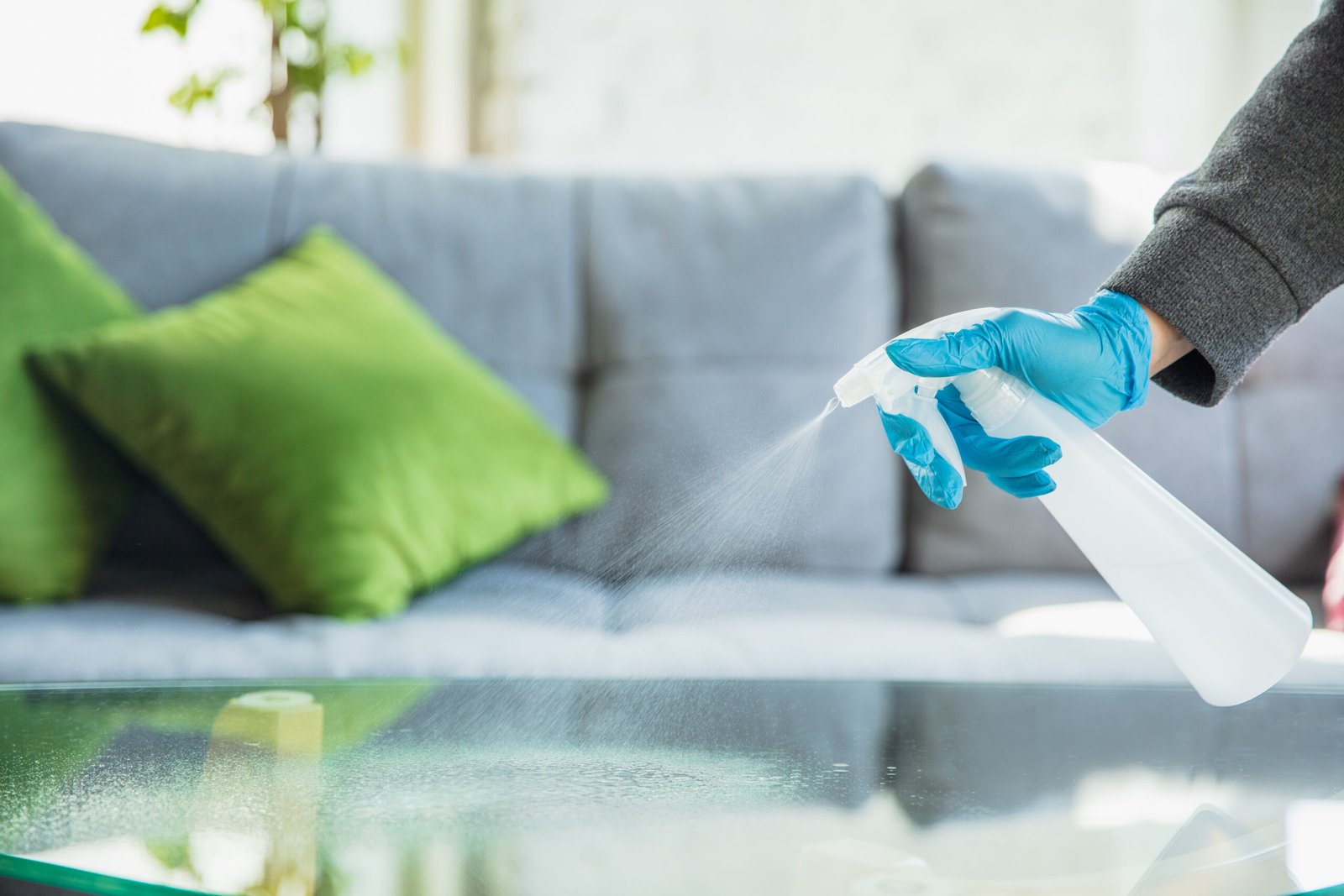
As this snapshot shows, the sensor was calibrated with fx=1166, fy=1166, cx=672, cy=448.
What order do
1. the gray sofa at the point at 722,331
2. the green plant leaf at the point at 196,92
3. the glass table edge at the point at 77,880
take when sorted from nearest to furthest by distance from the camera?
1. the glass table edge at the point at 77,880
2. the gray sofa at the point at 722,331
3. the green plant leaf at the point at 196,92

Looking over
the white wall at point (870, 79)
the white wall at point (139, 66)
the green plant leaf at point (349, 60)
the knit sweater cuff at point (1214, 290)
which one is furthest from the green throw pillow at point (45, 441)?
the white wall at point (870, 79)

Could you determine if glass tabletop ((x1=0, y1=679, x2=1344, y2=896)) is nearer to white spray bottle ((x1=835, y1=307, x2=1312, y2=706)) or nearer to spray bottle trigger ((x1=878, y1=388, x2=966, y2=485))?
white spray bottle ((x1=835, y1=307, x2=1312, y2=706))

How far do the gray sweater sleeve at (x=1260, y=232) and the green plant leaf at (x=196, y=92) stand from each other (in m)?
1.76

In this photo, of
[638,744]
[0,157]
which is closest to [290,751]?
[638,744]

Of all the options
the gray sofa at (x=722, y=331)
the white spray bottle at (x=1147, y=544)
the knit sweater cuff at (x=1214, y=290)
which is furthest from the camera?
the gray sofa at (x=722, y=331)

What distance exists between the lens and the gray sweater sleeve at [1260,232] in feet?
2.70

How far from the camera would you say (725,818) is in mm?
535

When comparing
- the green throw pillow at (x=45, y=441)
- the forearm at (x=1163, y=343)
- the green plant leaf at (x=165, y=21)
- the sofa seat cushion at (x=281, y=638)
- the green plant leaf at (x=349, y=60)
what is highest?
the green plant leaf at (x=165, y=21)

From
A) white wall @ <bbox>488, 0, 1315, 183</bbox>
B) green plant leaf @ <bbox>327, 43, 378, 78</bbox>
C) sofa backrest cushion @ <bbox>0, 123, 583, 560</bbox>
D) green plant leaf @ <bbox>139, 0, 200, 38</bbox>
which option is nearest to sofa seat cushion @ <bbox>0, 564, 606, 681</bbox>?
sofa backrest cushion @ <bbox>0, 123, 583, 560</bbox>

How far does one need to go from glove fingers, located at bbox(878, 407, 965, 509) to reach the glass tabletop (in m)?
0.15

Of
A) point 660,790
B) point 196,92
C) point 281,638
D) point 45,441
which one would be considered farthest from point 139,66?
point 660,790

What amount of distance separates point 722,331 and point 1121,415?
1.82 ft

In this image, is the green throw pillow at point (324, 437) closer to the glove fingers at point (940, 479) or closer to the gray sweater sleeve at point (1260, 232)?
the glove fingers at point (940, 479)

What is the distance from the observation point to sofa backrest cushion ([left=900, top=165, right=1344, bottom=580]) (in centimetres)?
160
